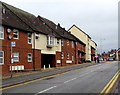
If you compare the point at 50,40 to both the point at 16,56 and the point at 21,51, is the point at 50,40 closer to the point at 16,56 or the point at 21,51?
the point at 21,51

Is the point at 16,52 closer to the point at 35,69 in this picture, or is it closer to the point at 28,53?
the point at 28,53

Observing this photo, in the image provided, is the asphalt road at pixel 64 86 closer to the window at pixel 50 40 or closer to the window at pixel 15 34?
the window at pixel 15 34

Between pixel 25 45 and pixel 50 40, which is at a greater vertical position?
pixel 50 40

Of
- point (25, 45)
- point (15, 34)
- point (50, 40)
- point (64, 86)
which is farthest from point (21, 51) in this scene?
point (64, 86)

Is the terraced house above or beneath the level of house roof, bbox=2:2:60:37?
beneath

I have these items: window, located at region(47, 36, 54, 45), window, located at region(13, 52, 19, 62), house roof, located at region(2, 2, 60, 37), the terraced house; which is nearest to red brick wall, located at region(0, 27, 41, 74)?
the terraced house

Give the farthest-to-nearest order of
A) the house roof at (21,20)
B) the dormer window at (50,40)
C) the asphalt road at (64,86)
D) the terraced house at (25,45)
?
the dormer window at (50,40)
the house roof at (21,20)
the terraced house at (25,45)
the asphalt road at (64,86)

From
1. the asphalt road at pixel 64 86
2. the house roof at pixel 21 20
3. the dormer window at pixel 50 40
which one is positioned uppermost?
the house roof at pixel 21 20

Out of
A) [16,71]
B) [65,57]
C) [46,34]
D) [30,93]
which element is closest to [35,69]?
[16,71]

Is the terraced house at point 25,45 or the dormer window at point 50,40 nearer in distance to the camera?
the terraced house at point 25,45

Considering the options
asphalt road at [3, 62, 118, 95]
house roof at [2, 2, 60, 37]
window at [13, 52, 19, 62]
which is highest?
house roof at [2, 2, 60, 37]

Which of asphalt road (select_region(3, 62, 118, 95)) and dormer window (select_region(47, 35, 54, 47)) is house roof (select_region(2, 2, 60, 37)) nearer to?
dormer window (select_region(47, 35, 54, 47))

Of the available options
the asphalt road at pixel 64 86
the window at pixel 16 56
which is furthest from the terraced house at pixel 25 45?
the asphalt road at pixel 64 86

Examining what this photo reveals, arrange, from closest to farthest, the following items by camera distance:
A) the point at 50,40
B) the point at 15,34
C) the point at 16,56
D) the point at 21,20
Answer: the point at 16,56, the point at 15,34, the point at 21,20, the point at 50,40
